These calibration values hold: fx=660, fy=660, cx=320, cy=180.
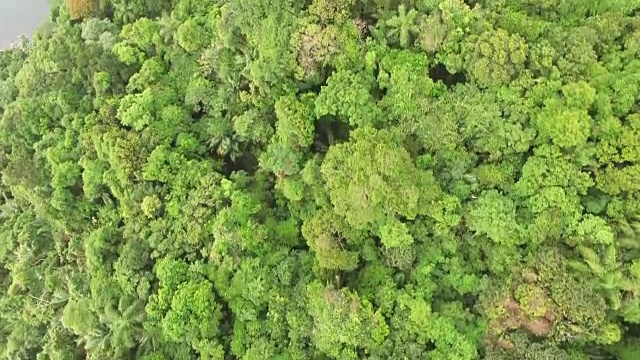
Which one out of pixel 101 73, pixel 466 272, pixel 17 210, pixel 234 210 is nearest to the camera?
pixel 466 272

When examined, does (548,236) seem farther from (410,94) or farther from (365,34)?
(365,34)

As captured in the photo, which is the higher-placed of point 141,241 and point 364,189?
point 364,189

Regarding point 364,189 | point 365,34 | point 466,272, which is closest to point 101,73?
point 365,34

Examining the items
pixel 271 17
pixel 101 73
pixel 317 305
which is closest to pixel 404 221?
pixel 317 305

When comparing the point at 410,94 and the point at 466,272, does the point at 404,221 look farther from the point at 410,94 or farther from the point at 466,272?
the point at 410,94

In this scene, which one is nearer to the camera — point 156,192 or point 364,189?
point 364,189

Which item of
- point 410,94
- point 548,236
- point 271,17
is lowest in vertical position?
point 548,236

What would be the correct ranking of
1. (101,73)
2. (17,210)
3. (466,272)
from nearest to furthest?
(466,272) → (101,73) → (17,210)
